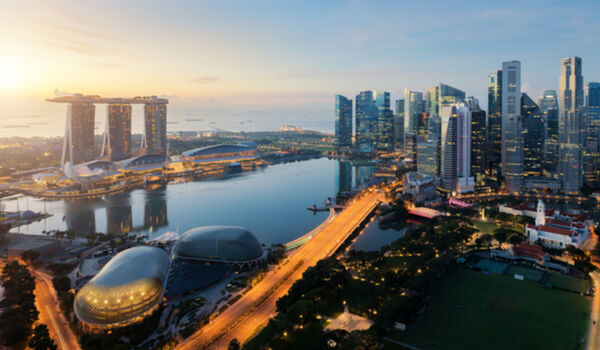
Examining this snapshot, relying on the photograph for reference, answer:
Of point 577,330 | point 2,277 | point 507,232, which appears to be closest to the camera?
point 577,330

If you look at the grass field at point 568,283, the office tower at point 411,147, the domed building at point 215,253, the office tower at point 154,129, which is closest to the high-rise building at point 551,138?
the office tower at point 411,147

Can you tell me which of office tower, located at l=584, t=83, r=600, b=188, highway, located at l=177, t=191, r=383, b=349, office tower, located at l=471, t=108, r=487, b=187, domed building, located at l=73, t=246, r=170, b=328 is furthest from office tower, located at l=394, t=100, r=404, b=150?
domed building, located at l=73, t=246, r=170, b=328

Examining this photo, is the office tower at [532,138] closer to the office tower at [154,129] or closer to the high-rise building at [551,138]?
the high-rise building at [551,138]

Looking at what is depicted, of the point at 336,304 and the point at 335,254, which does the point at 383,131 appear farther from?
the point at 336,304

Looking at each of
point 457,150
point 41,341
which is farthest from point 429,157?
point 41,341

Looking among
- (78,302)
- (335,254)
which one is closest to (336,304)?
(335,254)

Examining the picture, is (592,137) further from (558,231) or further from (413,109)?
(413,109)
